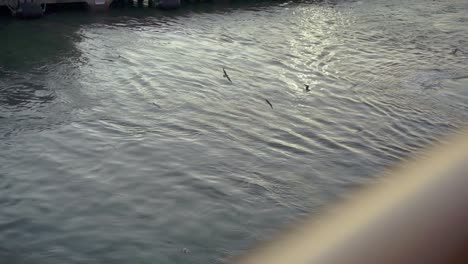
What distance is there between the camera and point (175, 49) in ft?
54.5

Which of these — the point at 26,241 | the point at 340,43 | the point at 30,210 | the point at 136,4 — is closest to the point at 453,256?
the point at 26,241

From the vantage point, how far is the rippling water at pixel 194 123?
7926 millimetres

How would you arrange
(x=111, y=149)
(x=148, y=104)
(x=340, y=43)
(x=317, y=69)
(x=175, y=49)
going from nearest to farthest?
(x=111, y=149) → (x=148, y=104) → (x=317, y=69) → (x=175, y=49) → (x=340, y=43)

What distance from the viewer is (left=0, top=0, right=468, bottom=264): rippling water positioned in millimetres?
7926

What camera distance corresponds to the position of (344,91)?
1388 centimetres

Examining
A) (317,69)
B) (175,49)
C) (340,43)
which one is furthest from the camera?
(340,43)

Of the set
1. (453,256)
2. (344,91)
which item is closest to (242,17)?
(344,91)

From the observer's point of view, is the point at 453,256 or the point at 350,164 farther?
the point at 350,164

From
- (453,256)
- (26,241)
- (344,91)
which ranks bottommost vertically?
(26,241)

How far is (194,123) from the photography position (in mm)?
11359

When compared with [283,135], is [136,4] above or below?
above

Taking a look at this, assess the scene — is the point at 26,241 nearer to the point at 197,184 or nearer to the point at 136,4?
the point at 197,184

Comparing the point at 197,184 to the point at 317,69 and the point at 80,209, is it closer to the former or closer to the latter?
the point at 80,209

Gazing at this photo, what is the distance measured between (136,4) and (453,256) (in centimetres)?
2268
